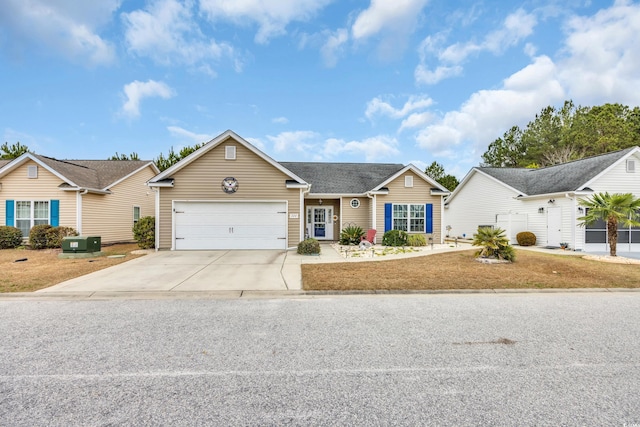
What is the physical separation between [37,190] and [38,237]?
9.42ft

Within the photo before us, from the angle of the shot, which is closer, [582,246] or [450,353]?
[450,353]

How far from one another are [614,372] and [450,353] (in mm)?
1649

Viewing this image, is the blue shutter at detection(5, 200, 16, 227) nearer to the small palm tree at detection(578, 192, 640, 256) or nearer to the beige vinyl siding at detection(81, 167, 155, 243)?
the beige vinyl siding at detection(81, 167, 155, 243)

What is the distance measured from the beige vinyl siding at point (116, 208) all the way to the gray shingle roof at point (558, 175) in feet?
76.1

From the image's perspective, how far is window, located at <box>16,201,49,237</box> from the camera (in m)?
15.8

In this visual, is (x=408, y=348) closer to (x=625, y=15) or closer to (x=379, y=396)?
(x=379, y=396)

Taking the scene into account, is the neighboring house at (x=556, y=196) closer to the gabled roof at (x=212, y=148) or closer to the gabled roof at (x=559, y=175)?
the gabled roof at (x=559, y=175)

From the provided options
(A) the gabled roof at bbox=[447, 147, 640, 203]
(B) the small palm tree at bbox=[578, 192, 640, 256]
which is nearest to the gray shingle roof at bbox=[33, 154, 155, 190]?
(B) the small palm tree at bbox=[578, 192, 640, 256]

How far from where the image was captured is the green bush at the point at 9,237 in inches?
588

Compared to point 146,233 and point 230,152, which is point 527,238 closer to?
point 230,152

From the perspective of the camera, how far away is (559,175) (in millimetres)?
17594

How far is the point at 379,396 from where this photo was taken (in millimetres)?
2799

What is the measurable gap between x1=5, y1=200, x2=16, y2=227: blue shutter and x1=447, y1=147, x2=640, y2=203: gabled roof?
27.9 m

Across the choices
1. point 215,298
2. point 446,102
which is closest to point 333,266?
point 215,298
